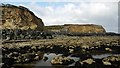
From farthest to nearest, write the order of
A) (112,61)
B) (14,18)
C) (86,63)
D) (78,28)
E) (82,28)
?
(82,28) < (78,28) < (14,18) < (112,61) < (86,63)

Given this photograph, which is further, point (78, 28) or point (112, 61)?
point (78, 28)

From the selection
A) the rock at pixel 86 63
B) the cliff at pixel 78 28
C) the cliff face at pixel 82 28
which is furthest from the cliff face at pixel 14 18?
the cliff face at pixel 82 28

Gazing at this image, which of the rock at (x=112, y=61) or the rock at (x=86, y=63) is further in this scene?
the rock at (x=112, y=61)

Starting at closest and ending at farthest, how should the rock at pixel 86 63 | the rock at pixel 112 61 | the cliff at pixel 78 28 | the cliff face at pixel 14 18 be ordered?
1. the rock at pixel 86 63
2. the rock at pixel 112 61
3. the cliff face at pixel 14 18
4. the cliff at pixel 78 28

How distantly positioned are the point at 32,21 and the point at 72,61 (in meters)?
70.6

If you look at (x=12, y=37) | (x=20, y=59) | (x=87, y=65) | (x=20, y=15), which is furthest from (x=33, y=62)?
(x=20, y=15)

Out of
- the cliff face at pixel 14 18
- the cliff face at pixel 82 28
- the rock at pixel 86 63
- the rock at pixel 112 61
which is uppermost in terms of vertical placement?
the cliff face at pixel 14 18

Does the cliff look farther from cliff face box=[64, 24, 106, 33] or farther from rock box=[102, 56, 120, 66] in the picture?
rock box=[102, 56, 120, 66]

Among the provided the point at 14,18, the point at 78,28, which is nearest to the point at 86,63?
the point at 14,18

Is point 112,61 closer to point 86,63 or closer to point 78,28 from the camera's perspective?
point 86,63

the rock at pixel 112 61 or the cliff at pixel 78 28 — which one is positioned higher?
the rock at pixel 112 61

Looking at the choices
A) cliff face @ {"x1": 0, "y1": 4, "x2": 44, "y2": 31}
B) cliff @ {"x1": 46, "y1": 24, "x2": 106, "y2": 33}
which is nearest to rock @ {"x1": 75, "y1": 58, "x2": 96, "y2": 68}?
cliff face @ {"x1": 0, "y1": 4, "x2": 44, "y2": 31}

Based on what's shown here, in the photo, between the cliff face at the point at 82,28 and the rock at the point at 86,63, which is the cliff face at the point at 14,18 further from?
the cliff face at the point at 82,28

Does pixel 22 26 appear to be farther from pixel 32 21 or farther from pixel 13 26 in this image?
pixel 32 21
